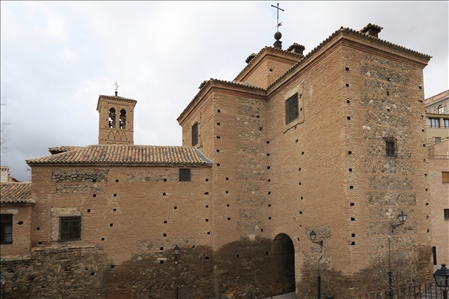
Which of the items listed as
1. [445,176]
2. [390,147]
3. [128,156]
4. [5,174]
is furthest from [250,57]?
[5,174]

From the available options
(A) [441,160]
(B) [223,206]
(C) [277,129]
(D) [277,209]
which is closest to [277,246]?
(D) [277,209]

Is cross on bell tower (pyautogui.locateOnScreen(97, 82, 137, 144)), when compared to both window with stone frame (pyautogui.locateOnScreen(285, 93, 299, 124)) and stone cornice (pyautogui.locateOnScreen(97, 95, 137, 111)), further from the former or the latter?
window with stone frame (pyautogui.locateOnScreen(285, 93, 299, 124))

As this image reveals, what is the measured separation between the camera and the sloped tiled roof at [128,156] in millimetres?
13500

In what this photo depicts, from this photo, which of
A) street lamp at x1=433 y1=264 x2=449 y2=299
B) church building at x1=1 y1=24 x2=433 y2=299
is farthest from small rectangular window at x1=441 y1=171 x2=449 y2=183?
street lamp at x1=433 y1=264 x2=449 y2=299

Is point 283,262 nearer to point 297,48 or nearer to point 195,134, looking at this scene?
point 195,134

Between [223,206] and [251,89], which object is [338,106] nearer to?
[251,89]

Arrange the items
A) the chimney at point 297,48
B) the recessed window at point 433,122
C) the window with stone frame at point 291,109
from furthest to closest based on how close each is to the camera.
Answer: the recessed window at point 433,122 → the chimney at point 297,48 → the window with stone frame at point 291,109

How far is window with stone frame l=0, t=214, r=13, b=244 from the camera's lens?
12.1 metres

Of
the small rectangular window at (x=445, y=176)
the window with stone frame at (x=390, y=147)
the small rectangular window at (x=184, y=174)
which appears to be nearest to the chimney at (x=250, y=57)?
the small rectangular window at (x=184, y=174)

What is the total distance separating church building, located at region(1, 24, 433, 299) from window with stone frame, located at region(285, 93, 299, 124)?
3.0 inches

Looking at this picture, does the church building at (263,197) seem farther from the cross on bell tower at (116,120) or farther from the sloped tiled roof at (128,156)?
the cross on bell tower at (116,120)

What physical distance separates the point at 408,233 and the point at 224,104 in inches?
355

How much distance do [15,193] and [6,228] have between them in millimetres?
1400

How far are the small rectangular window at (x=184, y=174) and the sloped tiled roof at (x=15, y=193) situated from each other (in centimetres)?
581
